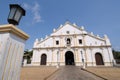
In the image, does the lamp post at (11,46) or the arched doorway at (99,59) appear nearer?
the lamp post at (11,46)

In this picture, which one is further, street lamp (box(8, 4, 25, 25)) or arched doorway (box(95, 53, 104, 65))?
arched doorway (box(95, 53, 104, 65))

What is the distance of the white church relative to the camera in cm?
2038

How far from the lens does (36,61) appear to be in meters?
21.9

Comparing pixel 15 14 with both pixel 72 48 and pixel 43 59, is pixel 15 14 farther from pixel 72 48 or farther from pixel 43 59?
pixel 43 59

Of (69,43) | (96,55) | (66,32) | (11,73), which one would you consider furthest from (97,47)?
(11,73)

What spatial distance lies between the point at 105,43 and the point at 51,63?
1314 cm

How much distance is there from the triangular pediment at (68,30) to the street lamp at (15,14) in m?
22.2

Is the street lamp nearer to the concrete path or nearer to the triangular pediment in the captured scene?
the concrete path

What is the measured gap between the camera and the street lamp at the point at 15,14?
1.93m

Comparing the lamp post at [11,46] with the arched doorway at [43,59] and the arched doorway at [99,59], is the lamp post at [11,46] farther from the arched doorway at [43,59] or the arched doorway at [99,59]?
the arched doorway at [99,59]

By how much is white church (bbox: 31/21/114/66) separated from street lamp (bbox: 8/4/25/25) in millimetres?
19028

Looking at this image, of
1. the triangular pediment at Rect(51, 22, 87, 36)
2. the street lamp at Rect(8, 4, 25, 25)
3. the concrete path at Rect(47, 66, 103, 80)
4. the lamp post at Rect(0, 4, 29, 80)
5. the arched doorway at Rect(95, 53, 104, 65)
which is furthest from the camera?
the triangular pediment at Rect(51, 22, 87, 36)

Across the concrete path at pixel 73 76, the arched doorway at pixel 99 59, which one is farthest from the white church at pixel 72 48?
the concrete path at pixel 73 76

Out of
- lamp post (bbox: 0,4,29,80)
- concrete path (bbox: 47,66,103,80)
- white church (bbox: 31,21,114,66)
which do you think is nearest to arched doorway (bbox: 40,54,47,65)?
white church (bbox: 31,21,114,66)
